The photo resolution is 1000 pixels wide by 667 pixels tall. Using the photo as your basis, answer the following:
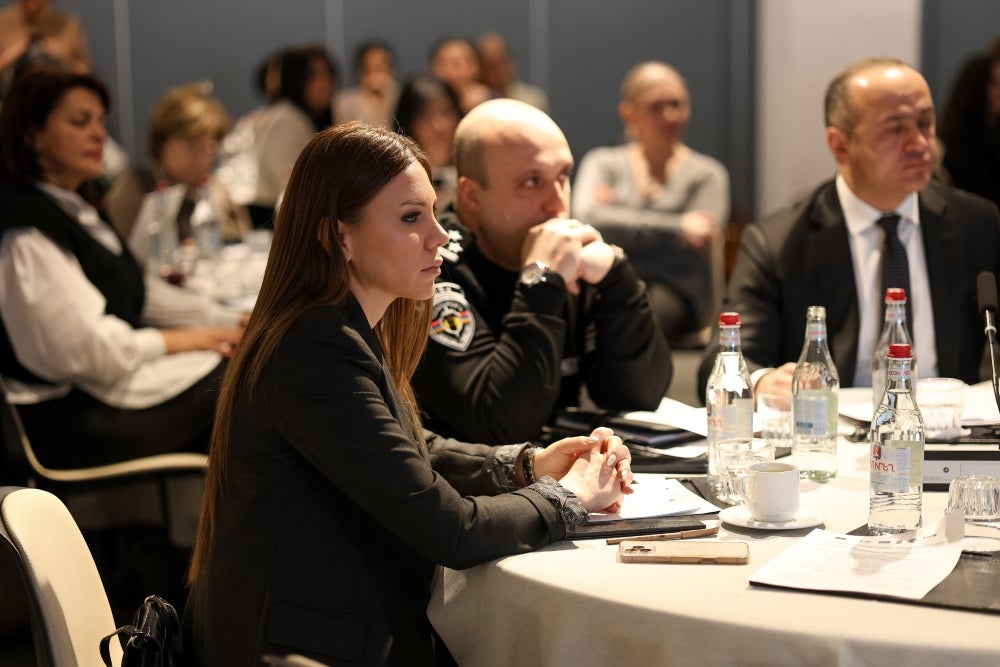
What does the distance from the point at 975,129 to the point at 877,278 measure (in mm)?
2810

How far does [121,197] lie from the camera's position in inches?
212

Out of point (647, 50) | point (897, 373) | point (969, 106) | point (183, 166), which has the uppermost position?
point (647, 50)

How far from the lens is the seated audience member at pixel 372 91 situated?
7829 mm

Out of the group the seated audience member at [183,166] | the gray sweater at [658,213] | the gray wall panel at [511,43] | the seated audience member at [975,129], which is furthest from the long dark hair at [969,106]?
the gray wall panel at [511,43]

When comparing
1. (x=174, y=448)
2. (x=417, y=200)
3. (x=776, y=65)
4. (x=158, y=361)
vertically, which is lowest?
(x=174, y=448)

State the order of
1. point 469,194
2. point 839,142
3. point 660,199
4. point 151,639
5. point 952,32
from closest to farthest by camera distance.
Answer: point 151,639, point 469,194, point 839,142, point 660,199, point 952,32

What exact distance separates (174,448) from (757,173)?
240 inches

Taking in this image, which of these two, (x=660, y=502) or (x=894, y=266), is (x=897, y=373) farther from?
(x=894, y=266)

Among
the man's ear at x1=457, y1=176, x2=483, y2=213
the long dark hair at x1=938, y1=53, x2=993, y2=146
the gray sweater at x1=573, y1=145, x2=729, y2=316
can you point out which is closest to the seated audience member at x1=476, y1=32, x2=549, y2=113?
the gray sweater at x1=573, y1=145, x2=729, y2=316

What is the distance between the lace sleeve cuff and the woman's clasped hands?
0.10 ft

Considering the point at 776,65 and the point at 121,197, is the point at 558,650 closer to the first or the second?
the point at 121,197

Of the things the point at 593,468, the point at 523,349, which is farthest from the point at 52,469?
the point at 593,468

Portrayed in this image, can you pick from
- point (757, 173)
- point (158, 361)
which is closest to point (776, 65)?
point (757, 173)

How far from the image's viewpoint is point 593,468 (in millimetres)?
1838
